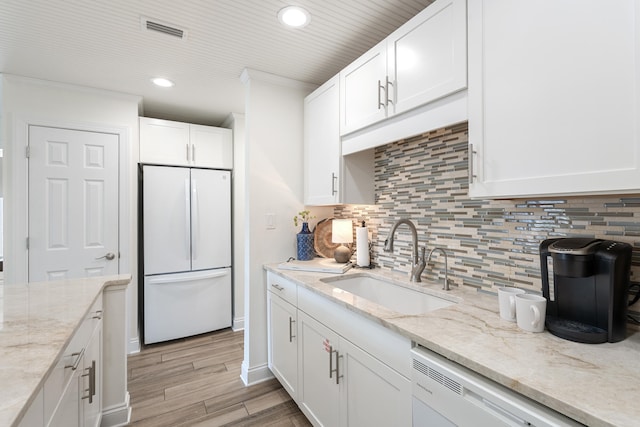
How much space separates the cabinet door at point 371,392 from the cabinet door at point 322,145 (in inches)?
41.1

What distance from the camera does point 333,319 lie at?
59.7 inches

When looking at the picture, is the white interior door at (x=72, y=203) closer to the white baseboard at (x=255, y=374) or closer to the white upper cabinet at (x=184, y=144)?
the white upper cabinet at (x=184, y=144)

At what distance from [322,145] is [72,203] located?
7.41ft

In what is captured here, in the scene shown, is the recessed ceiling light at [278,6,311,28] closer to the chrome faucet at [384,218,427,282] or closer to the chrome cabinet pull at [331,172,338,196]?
the chrome cabinet pull at [331,172,338,196]

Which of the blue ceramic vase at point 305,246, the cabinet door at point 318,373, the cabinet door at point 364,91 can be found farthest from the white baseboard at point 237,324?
the cabinet door at point 364,91

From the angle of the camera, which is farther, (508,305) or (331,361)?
(331,361)

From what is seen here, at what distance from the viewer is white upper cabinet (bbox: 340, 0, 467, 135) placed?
1.25 m

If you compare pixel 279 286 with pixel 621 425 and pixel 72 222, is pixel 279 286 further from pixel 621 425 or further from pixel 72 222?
pixel 72 222

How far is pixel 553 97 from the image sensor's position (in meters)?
0.94

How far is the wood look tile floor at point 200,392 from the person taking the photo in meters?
1.91

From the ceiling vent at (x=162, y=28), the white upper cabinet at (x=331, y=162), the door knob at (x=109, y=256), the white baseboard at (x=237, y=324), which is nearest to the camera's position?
the ceiling vent at (x=162, y=28)

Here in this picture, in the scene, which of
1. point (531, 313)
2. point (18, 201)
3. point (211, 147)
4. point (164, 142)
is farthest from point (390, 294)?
point (18, 201)

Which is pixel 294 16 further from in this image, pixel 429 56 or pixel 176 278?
pixel 176 278

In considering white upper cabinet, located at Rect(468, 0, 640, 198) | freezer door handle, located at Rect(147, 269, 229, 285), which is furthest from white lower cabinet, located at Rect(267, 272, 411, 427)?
freezer door handle, located at Rect(147, 269, 229, 285)
